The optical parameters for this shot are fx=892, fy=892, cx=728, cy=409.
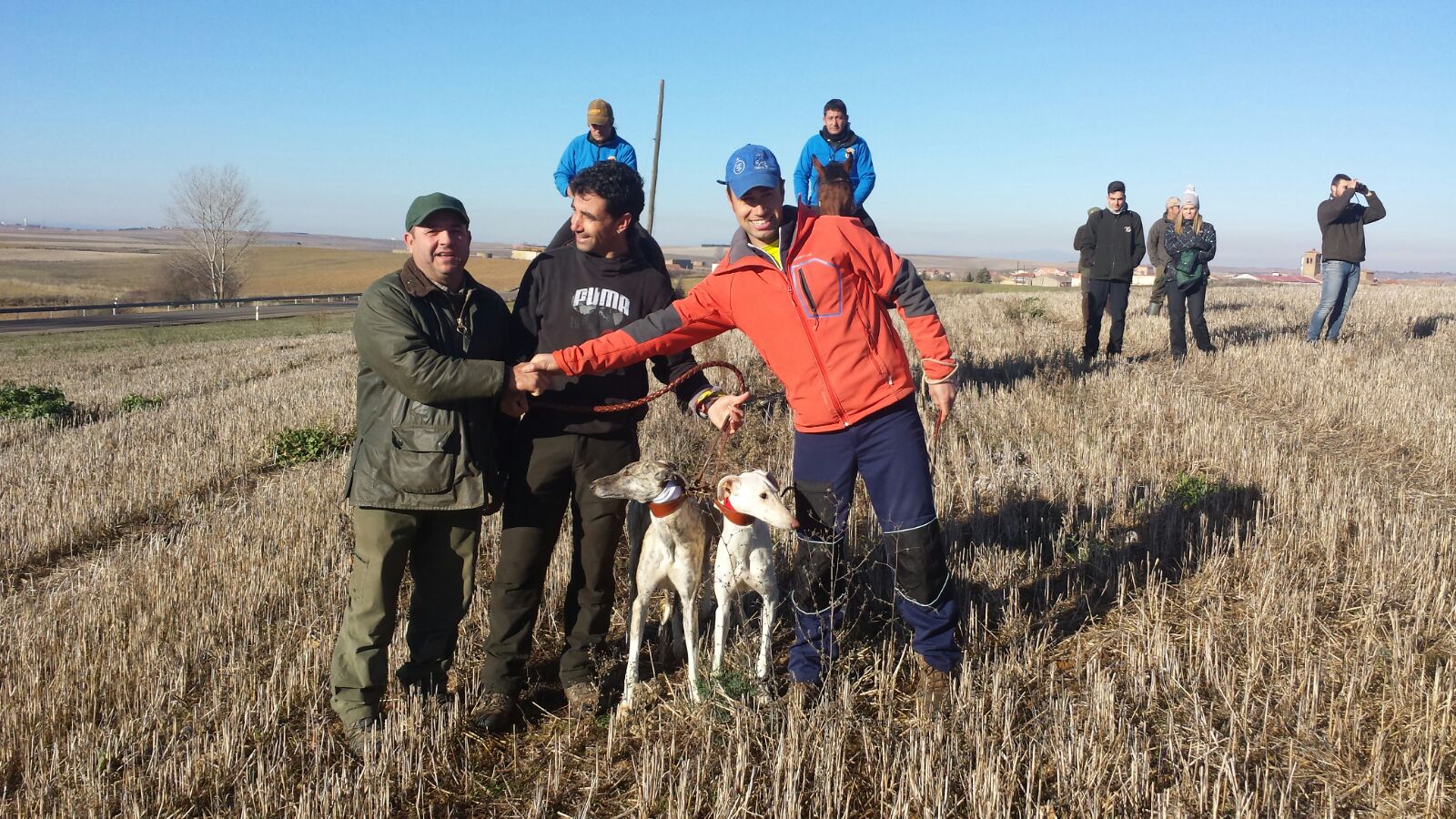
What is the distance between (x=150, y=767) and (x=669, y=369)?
2.60 metres

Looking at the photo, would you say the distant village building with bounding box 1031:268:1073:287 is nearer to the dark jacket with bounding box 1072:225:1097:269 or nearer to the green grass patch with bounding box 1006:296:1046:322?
the green grass patch with bounding box 1006:296:1046:322

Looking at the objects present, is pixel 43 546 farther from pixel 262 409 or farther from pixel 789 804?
pixel 789 804

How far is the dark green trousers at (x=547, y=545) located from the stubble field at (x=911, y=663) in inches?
9.4

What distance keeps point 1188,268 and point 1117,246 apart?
1.02m

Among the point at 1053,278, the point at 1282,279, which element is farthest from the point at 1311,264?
the point at 1053,278

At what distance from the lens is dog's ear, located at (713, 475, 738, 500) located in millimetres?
3584

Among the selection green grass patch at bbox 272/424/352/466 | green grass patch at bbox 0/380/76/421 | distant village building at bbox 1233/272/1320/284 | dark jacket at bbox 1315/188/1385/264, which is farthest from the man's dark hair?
distant village building at bbox 1233/272/1320/284

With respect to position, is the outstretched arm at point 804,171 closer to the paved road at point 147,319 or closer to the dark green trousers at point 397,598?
the dark green trousers at point 397,598

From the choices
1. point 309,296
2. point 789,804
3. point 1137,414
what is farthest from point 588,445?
point 309,296

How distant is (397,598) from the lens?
3.83 metres

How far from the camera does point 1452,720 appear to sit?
10.4 feet

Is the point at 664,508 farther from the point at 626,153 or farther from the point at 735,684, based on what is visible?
the point at 626,153

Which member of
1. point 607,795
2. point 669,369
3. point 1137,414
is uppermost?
point 669,369

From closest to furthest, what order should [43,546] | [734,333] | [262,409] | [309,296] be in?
[43,546] → [262,409] → [734,333] → [309,296]
